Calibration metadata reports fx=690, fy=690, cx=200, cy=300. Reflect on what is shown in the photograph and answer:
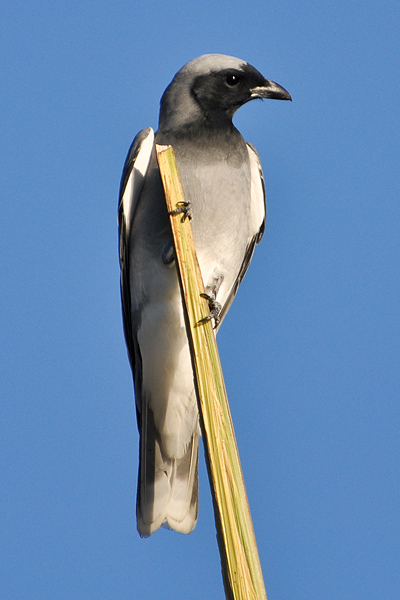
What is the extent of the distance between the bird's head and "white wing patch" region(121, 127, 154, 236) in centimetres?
18

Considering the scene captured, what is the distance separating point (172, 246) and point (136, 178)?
0.52 meters

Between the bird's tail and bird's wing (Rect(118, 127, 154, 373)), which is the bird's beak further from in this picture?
the bird's tail

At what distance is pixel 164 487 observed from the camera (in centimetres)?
395

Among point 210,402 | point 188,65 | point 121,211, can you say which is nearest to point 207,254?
point 121,211

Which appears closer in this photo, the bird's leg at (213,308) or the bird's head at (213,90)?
the bird's leg at (213,308)

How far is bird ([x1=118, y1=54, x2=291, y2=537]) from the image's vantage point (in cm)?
386

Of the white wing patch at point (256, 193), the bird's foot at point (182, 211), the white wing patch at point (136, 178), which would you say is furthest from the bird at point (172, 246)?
the bird's foot at point (182, 211)

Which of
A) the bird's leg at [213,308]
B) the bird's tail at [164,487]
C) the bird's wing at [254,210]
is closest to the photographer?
the bird's leg at [213,308]

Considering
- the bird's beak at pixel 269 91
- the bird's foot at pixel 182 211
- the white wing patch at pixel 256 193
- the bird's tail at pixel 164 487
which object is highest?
the bird's beak at pixel 269 91

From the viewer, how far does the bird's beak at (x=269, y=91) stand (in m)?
4.15

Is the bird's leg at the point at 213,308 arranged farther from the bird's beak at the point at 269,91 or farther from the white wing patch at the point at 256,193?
the bird's beak at the point at 269,91

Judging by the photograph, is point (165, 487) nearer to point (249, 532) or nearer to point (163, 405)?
point (163, 405)

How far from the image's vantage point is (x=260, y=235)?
186 inches

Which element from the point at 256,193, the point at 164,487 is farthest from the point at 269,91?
the point at 164,487
